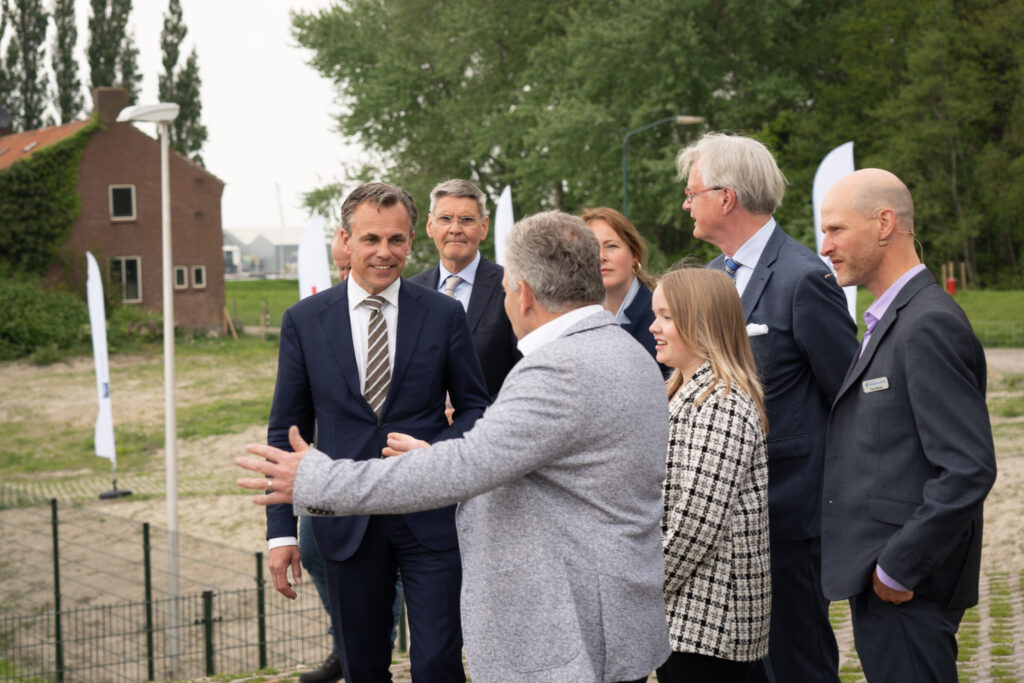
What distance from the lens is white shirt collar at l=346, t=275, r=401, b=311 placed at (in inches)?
145

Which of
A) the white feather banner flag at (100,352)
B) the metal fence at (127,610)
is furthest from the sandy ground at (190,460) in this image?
the white feather banner flag at (100,352)

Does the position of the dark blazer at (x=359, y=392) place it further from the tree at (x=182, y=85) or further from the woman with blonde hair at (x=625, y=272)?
the tree at (x=182, y=85)

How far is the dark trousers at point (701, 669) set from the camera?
307 cm

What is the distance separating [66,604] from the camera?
44.4ft

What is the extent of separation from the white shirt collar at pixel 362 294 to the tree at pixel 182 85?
58.8m

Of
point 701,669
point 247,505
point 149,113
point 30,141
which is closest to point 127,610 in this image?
point 247,505

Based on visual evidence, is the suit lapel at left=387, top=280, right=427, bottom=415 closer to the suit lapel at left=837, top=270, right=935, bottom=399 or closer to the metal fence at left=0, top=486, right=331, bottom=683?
A: the suit lapel at left=837, top=270, right=935, bottom=399

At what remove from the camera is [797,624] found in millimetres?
3494

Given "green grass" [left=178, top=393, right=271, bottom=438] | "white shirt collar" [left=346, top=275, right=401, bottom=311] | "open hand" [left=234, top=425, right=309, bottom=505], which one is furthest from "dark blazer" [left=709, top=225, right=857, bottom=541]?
"green grass" [left=178, top=393, right=271, bottom=438]

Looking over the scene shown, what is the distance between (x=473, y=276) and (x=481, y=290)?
13cm

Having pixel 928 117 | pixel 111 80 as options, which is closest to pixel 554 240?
pixel 928 117

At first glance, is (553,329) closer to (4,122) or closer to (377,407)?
(377,407)

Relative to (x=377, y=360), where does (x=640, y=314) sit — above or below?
above

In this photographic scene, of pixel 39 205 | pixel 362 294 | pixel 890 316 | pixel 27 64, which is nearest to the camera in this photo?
pixel 890 316
